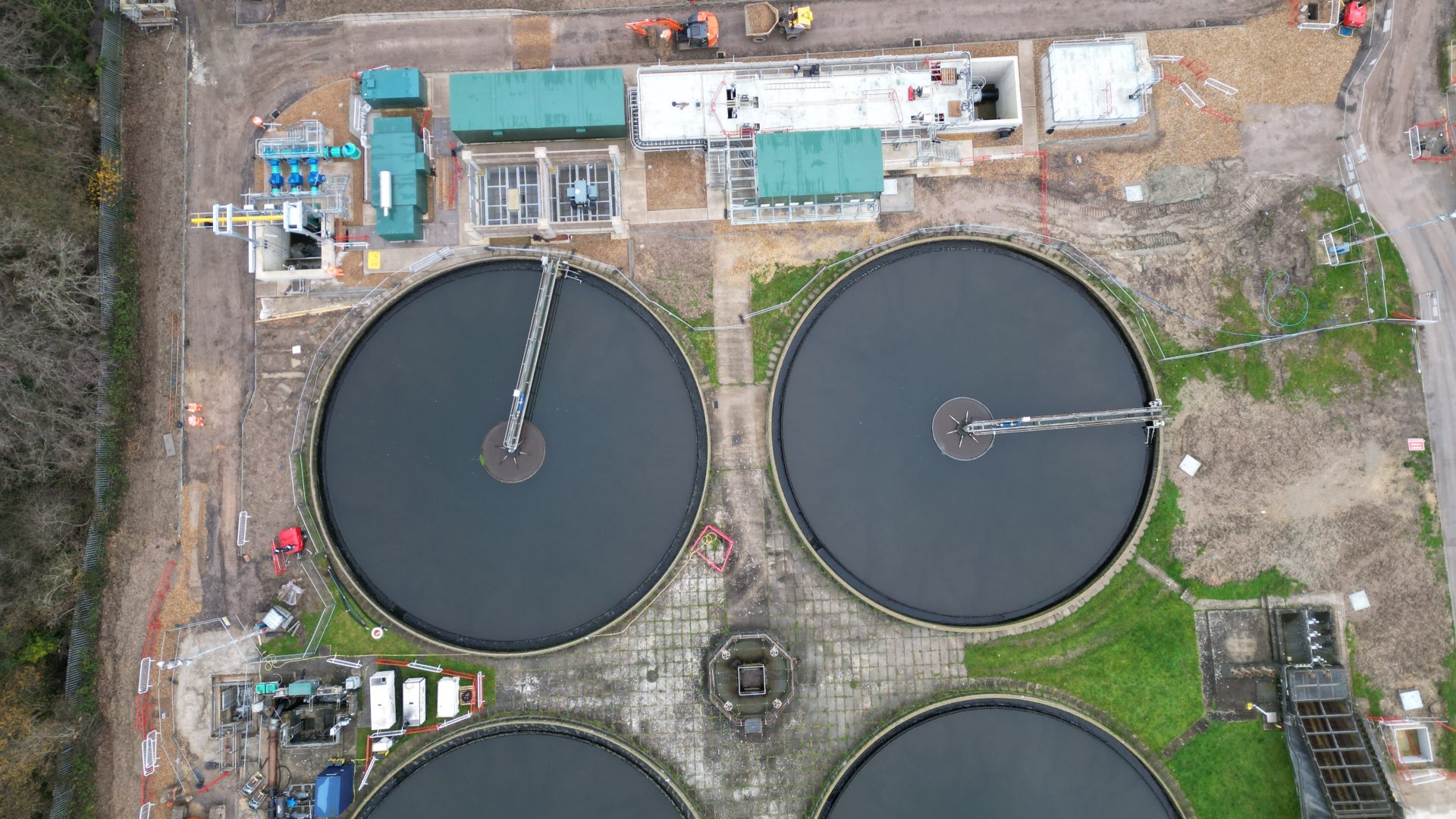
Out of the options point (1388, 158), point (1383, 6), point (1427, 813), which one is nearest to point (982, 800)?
point (1427, 813)

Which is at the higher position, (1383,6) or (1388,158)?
(1383,6)

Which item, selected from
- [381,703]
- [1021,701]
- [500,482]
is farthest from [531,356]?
[1021,701]

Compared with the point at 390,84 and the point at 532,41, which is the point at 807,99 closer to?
the point at 532,41

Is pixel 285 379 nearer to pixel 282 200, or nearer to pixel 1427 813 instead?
pixel 282 200

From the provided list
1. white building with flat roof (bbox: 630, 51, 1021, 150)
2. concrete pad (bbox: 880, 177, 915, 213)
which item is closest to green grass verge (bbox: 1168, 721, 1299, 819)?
concrete pad (bbox: 880, 177, 915, 213)

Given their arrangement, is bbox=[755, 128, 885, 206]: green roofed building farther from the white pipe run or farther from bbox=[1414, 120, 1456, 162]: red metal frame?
bbox=[1414, 120, 1456, 162]: red metal frame

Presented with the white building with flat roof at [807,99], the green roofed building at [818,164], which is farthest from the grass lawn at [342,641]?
the green roofed building at [818,164]
